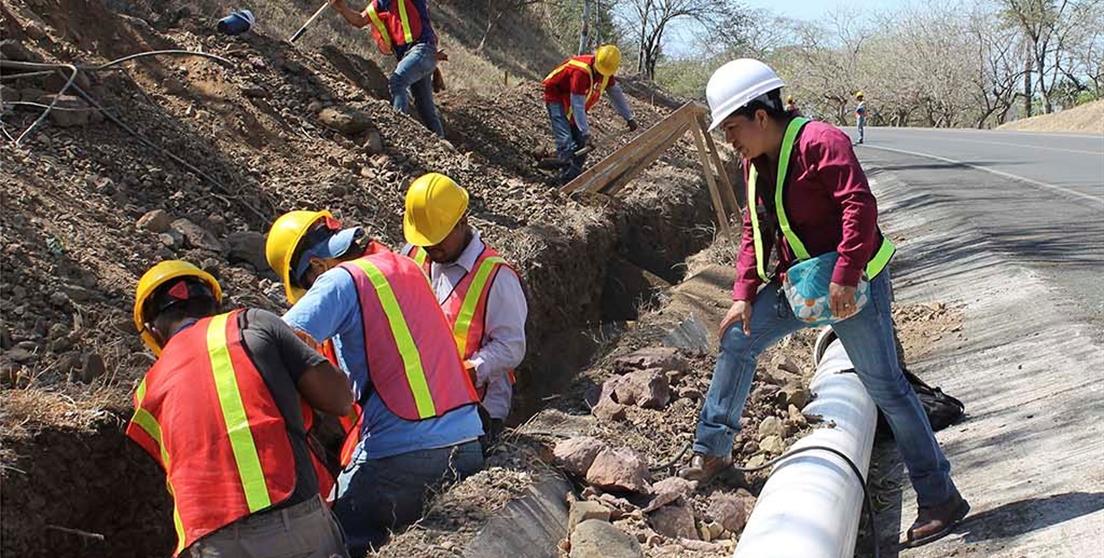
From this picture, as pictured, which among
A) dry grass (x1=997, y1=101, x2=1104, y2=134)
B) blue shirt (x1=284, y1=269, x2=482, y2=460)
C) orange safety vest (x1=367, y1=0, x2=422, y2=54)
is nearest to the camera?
blue shirt (x1=284, y1=269, x2=482, y2=460)

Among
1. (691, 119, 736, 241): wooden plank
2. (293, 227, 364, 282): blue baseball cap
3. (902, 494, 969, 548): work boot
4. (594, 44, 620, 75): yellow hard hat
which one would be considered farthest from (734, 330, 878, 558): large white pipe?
(594, 44, 620, 75): yellow hard hat

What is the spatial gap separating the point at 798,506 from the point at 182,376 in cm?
216

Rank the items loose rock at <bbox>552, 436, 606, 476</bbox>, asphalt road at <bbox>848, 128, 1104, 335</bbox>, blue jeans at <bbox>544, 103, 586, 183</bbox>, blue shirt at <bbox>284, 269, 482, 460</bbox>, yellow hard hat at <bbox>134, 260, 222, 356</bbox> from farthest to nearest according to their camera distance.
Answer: blue jeans at <bbox>544, 103, 586, 183</bbox>
asphalt road at <bbox>848, 128, 1104, 335</bbox>
loose rock at <bbox>552, 436, 606, 476</bbox>
blue shirt at <bbox>284, 269, 482, 460</bbox>
yellow hard hat at <bbox>134, 260, 222, 356</bbox>

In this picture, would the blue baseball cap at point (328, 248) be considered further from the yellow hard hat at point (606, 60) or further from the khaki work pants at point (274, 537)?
the yellow hard hat at point (606, 60)

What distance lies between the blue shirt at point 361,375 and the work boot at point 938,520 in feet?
5.53

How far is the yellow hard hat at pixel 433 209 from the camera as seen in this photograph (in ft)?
14.1

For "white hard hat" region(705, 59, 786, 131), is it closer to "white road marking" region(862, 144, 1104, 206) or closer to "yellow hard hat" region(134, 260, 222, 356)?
"yellow hard hat" region(134, 260, 222, 356)

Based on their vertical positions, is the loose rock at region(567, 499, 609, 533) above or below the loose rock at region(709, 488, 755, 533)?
above

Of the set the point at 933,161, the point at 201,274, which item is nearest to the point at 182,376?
the point at 201,274

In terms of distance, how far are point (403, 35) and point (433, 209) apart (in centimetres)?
560

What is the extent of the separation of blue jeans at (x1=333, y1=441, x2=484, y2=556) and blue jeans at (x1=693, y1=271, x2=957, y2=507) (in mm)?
1140

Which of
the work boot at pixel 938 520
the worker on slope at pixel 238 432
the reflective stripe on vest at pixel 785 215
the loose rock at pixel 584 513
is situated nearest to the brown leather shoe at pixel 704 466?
the loose rock at pixel 584 513

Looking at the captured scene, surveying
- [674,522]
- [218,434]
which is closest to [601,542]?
[674,522]

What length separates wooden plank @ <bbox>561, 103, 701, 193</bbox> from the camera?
1013 centimetres
